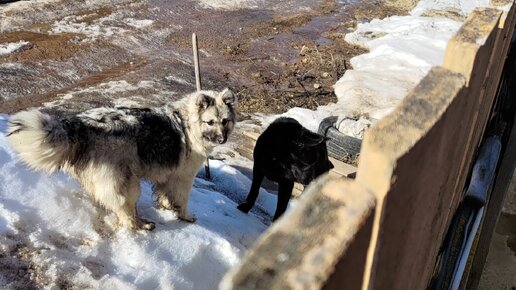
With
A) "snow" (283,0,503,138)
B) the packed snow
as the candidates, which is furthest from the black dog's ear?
"snow" (283,0,503,138)

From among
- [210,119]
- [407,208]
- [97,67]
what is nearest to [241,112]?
[97,67]

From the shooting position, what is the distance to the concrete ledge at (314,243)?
3.00ft

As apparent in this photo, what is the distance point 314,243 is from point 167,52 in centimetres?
1222

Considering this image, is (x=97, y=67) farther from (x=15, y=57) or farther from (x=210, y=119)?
(x=210, y=119)

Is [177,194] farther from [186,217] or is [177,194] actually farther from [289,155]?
[289,155]

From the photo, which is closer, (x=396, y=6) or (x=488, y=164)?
(x=488, y=164)

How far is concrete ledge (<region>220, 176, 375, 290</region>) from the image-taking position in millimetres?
916

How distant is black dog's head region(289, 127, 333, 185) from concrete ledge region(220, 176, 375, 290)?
4221 mm

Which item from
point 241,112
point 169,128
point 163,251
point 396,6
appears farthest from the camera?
point 396,6

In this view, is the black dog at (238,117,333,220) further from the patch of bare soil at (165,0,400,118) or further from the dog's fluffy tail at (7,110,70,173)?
the patch of bare soil at (165,0,400,118)

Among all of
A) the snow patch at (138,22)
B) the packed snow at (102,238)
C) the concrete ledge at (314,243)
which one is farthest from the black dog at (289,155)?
the snow patch at (138,22)

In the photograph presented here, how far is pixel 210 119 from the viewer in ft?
15.4

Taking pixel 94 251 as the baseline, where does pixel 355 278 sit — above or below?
above

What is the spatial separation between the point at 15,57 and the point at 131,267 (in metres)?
9.58
